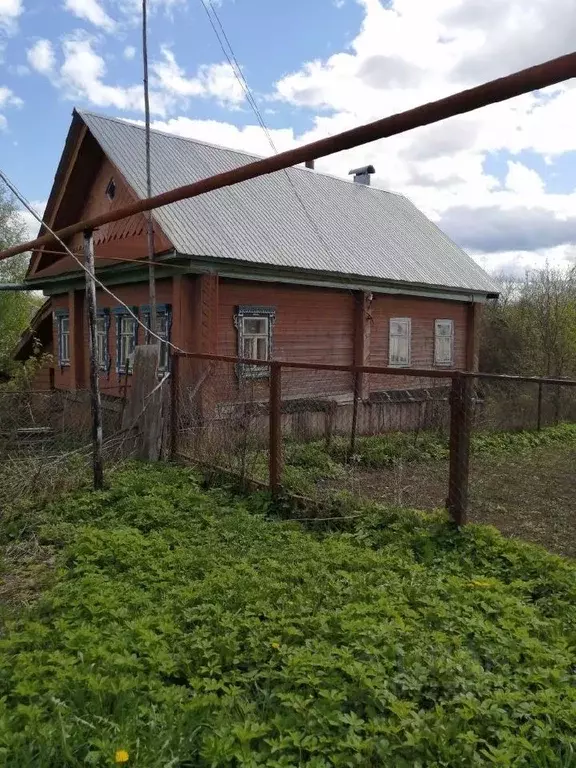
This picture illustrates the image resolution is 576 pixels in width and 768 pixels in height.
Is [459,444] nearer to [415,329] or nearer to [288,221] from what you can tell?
[288,221]

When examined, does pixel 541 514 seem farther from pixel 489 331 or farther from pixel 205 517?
pixel 489 331

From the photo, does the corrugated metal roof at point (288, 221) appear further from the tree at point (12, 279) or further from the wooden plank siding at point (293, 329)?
the tree at point (12, 279)

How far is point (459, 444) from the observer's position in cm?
478

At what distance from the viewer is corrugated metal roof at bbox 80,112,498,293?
1119cm

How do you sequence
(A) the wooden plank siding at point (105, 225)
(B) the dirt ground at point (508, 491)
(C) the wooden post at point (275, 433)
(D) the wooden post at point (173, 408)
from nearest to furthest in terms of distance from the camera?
(B) the dirt ground at point (508, 491) → (C) the wooden post at point (275, 433) → (D) the wooden post at point (173, 408) → (A) the wooden plank siding at point (105, 225)

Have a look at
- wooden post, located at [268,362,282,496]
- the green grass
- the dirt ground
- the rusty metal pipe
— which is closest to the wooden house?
the dirt ground

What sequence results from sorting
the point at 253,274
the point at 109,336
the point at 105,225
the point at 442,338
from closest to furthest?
1. the point at 253,274
2. the point at 105,225
3. the point at 109,336
4. the point at 442,338

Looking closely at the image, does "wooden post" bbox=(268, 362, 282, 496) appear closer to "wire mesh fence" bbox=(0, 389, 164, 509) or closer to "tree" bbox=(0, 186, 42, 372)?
"wire mesh fence" bbox=(0, 389, 164, 509)

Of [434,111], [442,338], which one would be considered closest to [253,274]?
[442,338]

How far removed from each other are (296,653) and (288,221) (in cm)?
1142

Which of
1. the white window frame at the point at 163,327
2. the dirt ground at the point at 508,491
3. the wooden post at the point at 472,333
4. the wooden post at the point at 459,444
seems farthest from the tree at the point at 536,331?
the wooden post at the point at 459,444

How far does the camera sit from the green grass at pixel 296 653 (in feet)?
7.75

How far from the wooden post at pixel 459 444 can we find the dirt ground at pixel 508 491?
722 millimetres

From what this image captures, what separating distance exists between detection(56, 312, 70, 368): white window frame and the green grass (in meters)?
12.0
